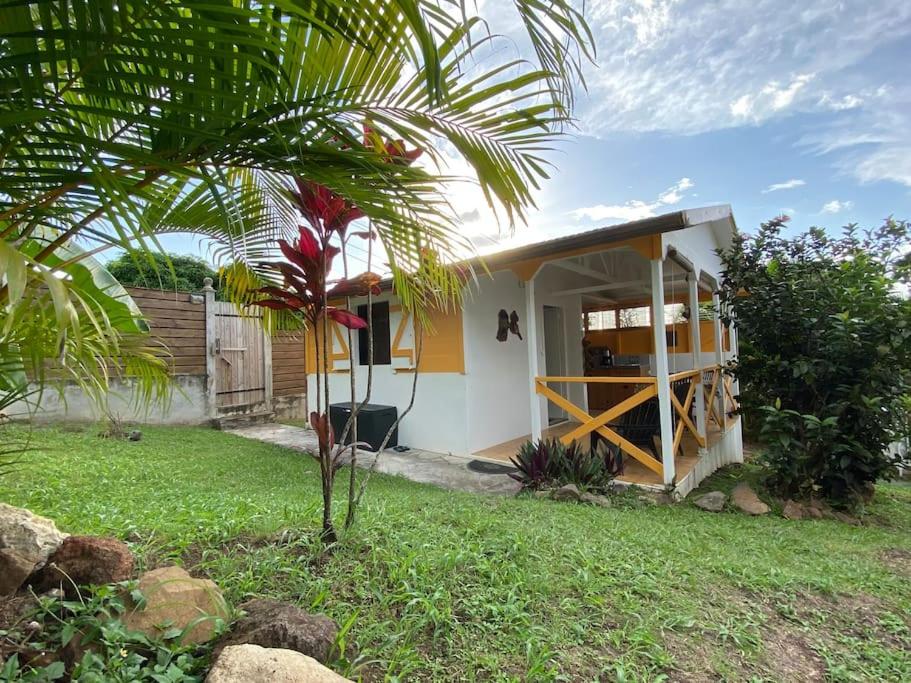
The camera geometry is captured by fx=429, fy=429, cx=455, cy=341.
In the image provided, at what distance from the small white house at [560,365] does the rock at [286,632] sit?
3264 millimetres

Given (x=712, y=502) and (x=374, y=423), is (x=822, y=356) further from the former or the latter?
(x=374, y=423)

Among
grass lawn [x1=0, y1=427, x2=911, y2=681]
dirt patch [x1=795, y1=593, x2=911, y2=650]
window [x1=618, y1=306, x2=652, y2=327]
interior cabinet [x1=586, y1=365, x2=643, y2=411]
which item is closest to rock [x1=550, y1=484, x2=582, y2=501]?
grass lawn [x1=0, y1=427, x2=911, y2=681]

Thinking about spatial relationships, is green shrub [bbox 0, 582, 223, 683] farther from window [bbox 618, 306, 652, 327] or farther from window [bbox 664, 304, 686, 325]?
window [bbox 618, 306, 652, 327]

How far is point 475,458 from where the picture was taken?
20.5 feet

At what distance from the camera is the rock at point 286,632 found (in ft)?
4.25

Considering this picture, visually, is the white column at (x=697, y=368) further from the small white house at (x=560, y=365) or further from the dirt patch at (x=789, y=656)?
the dirt patch at (x=789, y=656)

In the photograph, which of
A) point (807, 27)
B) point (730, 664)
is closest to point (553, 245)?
point (730, 664)

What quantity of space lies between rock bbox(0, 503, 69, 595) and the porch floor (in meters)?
4.78

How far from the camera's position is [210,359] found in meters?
8.76

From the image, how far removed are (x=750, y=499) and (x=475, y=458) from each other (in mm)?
3316

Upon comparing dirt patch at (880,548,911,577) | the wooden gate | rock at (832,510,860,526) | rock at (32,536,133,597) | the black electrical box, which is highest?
the wooden gate

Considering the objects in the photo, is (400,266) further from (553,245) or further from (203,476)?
(203,476)

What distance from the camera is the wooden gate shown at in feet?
29.3

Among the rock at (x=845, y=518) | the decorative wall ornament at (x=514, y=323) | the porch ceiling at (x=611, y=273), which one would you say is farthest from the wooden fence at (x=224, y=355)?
the rock at (x=845, y=518)
